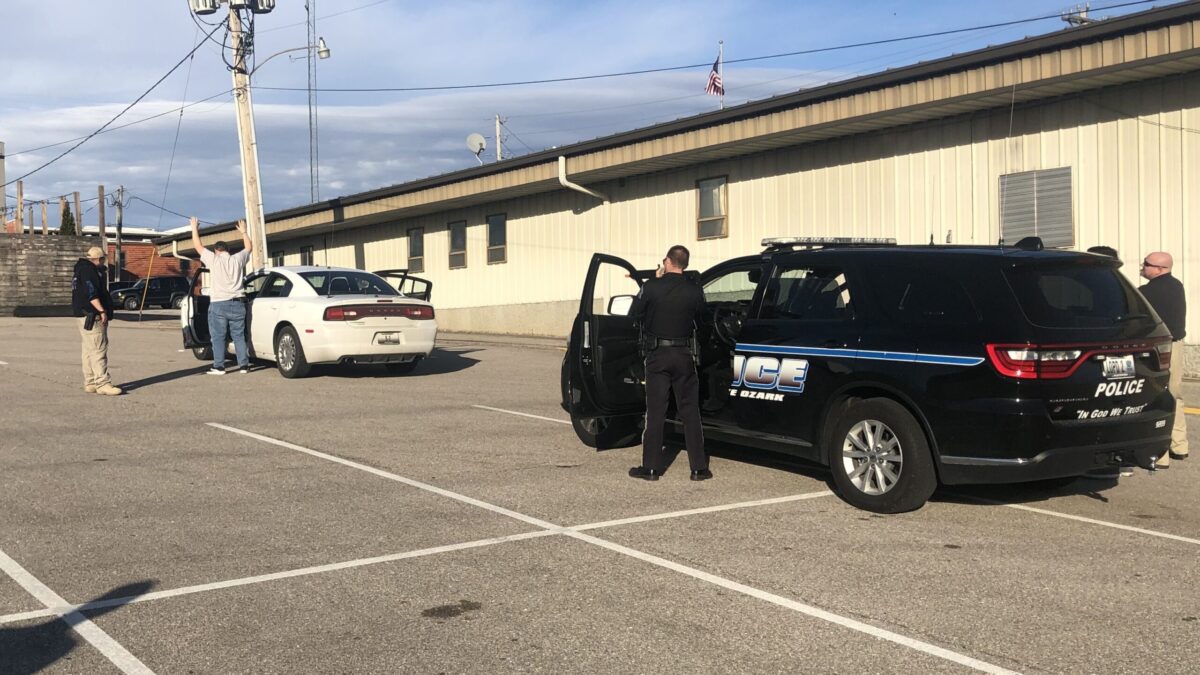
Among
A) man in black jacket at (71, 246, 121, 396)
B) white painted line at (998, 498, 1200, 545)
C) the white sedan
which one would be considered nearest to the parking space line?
white painted line at (998, 498, 1200, 545)

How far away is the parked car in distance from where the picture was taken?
47719 mm

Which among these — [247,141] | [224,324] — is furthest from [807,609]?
[247,141]

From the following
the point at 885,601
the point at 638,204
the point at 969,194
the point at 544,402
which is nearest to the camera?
the point at 885,601

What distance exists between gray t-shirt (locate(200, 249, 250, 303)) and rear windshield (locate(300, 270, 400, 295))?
2.68ft

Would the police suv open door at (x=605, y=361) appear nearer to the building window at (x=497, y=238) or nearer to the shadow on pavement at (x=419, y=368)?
the shadow on pavement at (x=419, y=368)

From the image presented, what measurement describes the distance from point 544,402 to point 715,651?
8266 mm

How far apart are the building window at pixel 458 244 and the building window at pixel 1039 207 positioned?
52.4 ft

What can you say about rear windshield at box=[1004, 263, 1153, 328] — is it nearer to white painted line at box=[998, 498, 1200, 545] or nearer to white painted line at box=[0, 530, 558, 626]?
white painted line at box=[998, 498, 1200, 545]

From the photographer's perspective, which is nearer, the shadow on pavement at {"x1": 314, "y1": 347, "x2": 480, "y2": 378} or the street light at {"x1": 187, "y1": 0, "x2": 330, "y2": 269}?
the shadow on pavement at {"x1": 314, "y1": 347, "x2": 480, "y2": 378}

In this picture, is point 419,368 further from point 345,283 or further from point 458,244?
point 458,244

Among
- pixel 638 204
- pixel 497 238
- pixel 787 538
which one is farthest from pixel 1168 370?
pixel 497 238

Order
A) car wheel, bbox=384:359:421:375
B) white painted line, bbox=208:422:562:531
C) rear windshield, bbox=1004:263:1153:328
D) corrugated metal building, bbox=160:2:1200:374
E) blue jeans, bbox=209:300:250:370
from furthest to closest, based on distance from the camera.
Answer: car wheel, bbox=384:359:421:375, corrugated metal building, bbox=160:2:1200:374, blue jeans, bbox=209:300:250:370, white painted line, bbox=208:422:562:531, rear windshield, bbox=1004:263:1153:328

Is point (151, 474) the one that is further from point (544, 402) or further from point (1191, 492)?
point (1191, 492)

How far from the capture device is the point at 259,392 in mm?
12852
